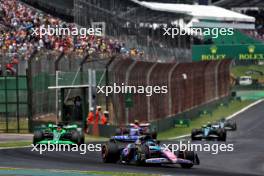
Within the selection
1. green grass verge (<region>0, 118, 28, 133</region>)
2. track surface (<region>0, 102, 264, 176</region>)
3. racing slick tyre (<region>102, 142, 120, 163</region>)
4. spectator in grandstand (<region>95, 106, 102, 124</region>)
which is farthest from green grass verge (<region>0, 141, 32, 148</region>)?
racing slick tyre (<region>102, 142, 120, 163</region>)

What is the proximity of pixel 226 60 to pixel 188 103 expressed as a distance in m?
10.1

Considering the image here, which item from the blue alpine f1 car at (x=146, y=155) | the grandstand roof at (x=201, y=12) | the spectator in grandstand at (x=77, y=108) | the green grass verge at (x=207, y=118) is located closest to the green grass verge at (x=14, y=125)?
the spectator in grandstand at (x=77, y=108)

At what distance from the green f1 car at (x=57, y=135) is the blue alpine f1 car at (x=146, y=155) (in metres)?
4.53

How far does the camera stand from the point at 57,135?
25.6 m

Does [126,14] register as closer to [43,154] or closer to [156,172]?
[43,154]

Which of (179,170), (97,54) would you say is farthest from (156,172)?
(97,54)

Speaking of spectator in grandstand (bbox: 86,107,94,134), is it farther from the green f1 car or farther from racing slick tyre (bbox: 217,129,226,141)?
the green f1 car

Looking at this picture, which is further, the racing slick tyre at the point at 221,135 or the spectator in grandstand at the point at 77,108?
the spectator in grandstand at the point at 77,108

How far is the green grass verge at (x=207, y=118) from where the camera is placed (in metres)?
38.7

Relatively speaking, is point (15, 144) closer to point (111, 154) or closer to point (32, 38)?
point (111, 154)

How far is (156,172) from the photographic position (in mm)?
18250

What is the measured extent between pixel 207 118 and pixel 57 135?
76.6 feet

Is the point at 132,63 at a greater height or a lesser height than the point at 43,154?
greater

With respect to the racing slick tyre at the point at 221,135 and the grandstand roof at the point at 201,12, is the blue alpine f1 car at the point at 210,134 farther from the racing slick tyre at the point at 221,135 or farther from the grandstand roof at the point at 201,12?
the grandstand roof at the point at 201,12
